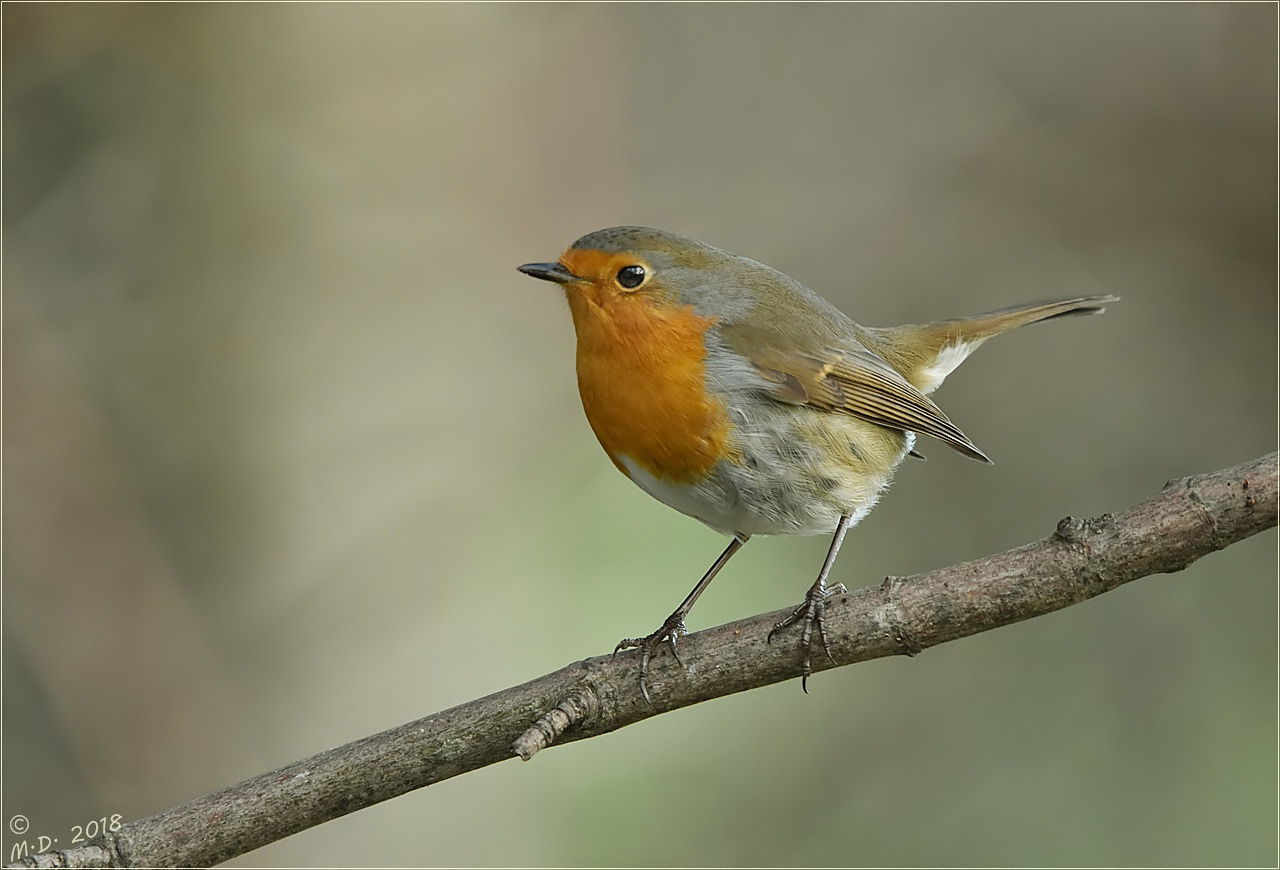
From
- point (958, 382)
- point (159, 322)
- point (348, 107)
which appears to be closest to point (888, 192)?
point (958, 382)

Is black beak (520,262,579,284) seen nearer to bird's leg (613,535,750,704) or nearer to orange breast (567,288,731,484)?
orange breast (567,288,731,484)

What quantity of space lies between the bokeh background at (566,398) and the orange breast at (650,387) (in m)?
1.84

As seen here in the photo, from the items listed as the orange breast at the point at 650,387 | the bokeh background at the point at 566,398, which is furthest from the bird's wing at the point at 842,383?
the bokeh background at the point at 566,398

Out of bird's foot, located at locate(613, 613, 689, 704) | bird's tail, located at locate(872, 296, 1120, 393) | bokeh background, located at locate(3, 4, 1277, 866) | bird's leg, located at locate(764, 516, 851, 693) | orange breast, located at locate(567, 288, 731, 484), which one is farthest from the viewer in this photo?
bokeh background, located at locate(3, 4, 1277, 866)

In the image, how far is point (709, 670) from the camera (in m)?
2.83

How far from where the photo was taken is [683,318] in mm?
3408

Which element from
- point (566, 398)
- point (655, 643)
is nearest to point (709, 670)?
point (655, 643)

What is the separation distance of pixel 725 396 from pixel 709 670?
32.3 inches

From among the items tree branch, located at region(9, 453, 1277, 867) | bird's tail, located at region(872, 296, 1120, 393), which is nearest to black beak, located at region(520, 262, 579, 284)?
tree branch, located at region(9, 453, 1277, 867)

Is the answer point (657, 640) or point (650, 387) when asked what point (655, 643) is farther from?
point (650, 387)

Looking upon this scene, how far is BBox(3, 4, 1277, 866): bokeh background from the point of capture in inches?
193

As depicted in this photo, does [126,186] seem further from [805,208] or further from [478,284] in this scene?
[805,208]

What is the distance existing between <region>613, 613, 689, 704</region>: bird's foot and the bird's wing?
73cm

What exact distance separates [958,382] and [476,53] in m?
3.14
